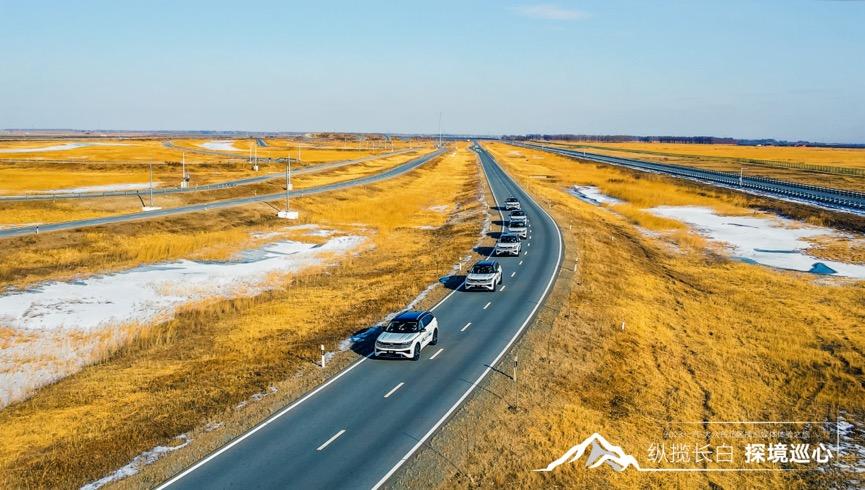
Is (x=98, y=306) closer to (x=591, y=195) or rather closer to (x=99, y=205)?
(x=99, y=205)

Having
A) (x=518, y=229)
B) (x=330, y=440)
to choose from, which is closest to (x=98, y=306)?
(x=330, y=440)

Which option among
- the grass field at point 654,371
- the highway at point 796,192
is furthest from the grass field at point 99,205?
the highway at point 796,192

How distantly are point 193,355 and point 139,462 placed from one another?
11681mm

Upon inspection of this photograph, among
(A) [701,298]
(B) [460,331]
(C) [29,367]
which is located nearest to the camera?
(C) [29,367]

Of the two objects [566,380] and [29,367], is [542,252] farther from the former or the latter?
[29,367]

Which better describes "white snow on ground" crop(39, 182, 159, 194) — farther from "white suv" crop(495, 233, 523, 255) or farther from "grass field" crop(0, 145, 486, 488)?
"white suv" crop(495, 233, 523, 255)

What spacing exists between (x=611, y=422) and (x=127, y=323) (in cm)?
2807

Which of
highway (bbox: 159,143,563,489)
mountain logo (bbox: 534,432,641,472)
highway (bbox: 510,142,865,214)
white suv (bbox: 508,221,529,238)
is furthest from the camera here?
highway (bbox: 510,142,865,214)

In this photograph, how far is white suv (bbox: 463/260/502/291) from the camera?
133 ft

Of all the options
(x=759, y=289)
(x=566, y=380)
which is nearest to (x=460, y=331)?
(x=566, y=380)

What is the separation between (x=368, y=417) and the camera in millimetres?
22438

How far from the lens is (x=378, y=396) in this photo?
961 inches

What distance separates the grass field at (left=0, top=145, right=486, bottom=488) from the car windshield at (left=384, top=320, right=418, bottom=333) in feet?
8.21

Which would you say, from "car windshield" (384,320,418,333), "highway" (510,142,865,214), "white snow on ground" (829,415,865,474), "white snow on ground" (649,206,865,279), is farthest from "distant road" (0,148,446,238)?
"highway" (510,142,865,214)
